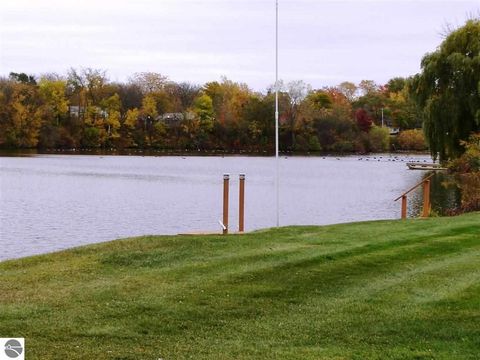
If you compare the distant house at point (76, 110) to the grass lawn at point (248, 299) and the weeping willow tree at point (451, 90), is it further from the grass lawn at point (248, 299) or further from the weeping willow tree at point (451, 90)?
the grass lawn at point (248, 299)

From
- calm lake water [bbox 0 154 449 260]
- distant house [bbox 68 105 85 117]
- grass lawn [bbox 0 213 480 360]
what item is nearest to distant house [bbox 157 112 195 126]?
distant house [bbox 68 105 85 117]

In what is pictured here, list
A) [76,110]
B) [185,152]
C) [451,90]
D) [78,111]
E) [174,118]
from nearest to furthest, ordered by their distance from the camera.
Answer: [451,90] < [78,111] < [76,110] < [185,152] < [174,118]

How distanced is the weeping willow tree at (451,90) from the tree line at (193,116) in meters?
70.4

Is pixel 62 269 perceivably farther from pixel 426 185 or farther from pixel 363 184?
pixel 363 184

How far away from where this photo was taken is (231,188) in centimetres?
4200

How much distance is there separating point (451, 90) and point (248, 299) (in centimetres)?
2760

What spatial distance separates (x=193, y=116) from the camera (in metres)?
114

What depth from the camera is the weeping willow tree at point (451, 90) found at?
106ft

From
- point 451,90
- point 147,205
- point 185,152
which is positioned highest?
point 451,90

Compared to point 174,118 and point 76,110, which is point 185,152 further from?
point 76,110

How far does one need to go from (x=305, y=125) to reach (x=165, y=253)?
10332cm

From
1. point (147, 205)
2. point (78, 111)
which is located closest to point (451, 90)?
point (147, 205)

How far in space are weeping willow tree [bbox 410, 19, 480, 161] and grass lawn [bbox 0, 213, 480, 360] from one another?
70.1ft

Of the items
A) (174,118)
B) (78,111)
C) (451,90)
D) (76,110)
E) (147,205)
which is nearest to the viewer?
(147,205)
